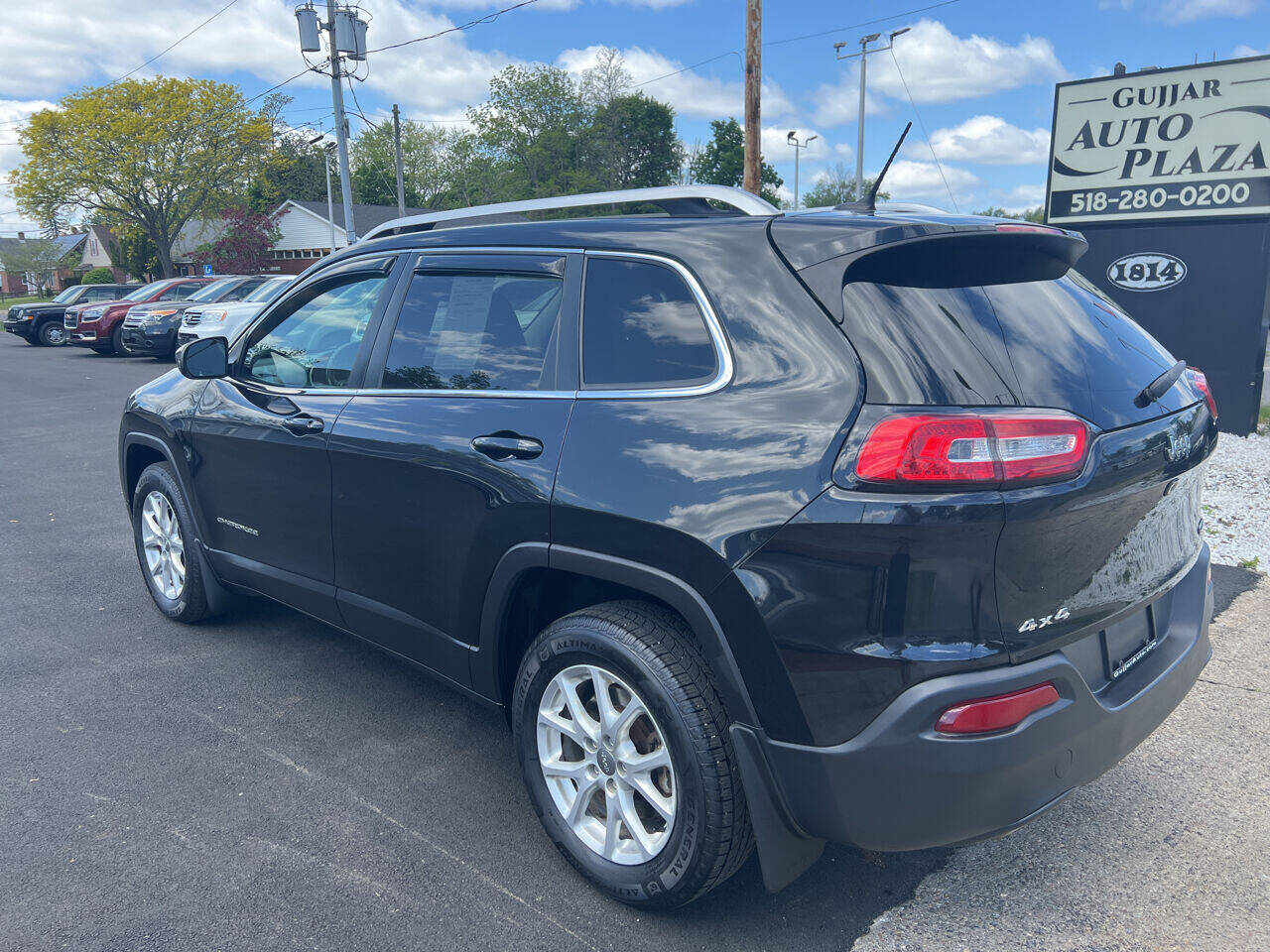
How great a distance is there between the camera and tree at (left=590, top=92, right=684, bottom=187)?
68819 millimetres

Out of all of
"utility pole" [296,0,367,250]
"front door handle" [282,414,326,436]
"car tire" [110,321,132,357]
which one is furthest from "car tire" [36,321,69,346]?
"front door handle" [282,414,326,436]

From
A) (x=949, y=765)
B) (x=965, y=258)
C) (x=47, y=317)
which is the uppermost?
(x=965, y=258)

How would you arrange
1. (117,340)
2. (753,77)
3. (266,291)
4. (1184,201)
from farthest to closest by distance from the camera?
(117,340), (266,291), (753,77), (1184,201)

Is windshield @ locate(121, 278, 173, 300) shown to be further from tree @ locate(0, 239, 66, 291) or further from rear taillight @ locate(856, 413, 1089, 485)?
tree @ locate(0, 239, 66, 291)

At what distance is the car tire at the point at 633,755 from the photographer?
2.31 m

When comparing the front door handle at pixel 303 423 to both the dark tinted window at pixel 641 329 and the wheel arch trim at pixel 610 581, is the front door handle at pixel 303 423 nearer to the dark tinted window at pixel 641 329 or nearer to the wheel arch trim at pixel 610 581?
the wheel arch trim at pixel 610 581

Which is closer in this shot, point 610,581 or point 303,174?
point 610,581

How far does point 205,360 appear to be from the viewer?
3980 millimetres

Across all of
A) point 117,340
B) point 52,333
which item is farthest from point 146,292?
point 52,333

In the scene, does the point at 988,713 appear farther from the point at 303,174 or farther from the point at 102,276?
the point at 303,174

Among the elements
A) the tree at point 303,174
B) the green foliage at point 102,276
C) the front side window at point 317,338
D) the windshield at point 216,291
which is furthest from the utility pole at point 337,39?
the green foliage at point 102,276

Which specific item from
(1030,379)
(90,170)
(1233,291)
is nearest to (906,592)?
(1030,379)

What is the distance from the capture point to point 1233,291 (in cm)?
884

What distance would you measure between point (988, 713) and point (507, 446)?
4.74 feet
